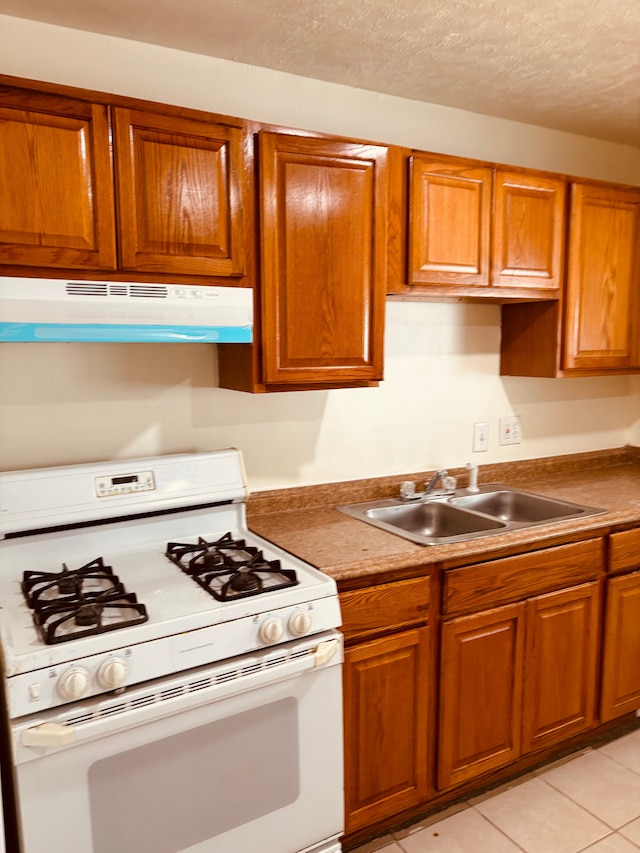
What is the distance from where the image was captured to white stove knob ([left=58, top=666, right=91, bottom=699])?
128 cm

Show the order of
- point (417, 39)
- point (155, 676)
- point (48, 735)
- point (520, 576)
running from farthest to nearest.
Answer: point (520, 576), point (417, 39), point (155, 676), point (48, 735)

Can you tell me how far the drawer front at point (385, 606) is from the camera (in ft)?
5.66

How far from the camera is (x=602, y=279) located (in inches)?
101

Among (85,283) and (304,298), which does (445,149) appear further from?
(85,283)

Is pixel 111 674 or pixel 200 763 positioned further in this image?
pixel 200 763

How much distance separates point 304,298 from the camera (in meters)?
1.91

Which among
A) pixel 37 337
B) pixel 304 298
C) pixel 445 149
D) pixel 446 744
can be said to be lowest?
pixel 446 744

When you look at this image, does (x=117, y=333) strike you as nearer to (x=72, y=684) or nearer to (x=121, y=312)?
(x=121, y=312)

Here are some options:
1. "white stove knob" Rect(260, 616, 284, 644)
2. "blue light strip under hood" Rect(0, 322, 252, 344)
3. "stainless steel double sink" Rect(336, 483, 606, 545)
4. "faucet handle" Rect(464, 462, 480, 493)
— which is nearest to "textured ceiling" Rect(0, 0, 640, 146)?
"blue light strip under hood" Rect(0, 322, 252, 344)

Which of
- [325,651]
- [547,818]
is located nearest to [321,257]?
[325,651]

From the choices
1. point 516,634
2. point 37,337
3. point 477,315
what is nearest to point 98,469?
point 37,337

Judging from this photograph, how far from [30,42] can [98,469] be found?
124cm

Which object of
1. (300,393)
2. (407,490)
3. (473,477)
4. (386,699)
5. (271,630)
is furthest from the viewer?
(473,477)

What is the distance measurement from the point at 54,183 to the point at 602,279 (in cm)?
208
